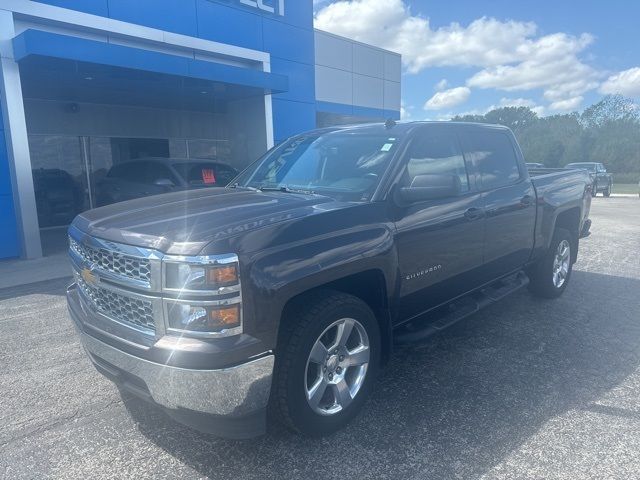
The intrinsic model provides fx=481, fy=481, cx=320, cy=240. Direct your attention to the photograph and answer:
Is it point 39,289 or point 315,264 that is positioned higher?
point 315,264

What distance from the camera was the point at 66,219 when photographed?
13.6 m

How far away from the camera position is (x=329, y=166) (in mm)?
3834

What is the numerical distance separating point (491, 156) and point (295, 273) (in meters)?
2.87

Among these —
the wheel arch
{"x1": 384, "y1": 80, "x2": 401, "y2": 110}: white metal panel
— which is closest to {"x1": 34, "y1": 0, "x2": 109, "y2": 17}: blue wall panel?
the wheel arch

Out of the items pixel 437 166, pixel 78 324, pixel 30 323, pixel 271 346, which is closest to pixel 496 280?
pixel 437 166

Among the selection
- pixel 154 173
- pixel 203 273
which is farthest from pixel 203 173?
pixel 203 273

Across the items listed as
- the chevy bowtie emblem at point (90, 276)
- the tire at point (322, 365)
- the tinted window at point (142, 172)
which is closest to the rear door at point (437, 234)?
the tire at point (322, 365)

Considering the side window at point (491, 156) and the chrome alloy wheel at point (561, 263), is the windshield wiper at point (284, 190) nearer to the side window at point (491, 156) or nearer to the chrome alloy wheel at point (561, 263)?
the side window at point (491, 156)

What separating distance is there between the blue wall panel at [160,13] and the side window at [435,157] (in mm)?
8459

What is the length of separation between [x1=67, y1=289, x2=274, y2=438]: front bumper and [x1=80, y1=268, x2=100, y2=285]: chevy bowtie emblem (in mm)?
512

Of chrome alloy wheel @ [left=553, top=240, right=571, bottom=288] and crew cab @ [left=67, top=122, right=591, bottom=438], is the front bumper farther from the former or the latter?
chrome alloy wheel @ [left=553, top=240, right=571, bottom=288]

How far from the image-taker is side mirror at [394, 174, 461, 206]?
3.28m

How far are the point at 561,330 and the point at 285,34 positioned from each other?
1136 cm

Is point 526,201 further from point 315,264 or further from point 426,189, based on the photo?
point 315,264
